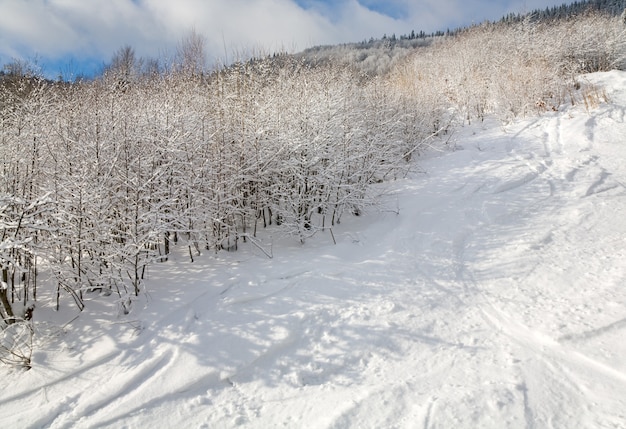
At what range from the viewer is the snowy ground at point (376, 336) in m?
2.73

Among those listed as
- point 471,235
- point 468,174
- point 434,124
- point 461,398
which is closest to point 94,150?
point 461,398

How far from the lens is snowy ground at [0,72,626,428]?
8.96 ft

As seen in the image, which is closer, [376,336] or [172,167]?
[376,336]

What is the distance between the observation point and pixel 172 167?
4.90 metres

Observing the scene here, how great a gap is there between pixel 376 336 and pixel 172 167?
132 inches

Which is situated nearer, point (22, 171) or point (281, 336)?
point (281, 336)

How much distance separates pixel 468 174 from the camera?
726cm

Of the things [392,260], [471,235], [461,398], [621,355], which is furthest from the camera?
[471,235]

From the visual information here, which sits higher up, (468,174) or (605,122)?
(605,122)

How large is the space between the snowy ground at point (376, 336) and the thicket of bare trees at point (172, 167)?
0.47 m

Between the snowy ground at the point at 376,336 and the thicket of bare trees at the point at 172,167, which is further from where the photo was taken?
the thicket of bare trees at the point at 172,167

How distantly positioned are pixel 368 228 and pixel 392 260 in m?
1.23

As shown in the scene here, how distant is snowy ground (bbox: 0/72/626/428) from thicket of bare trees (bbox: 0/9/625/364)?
0.47m

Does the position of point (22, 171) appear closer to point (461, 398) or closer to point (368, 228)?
point (368, 228)
